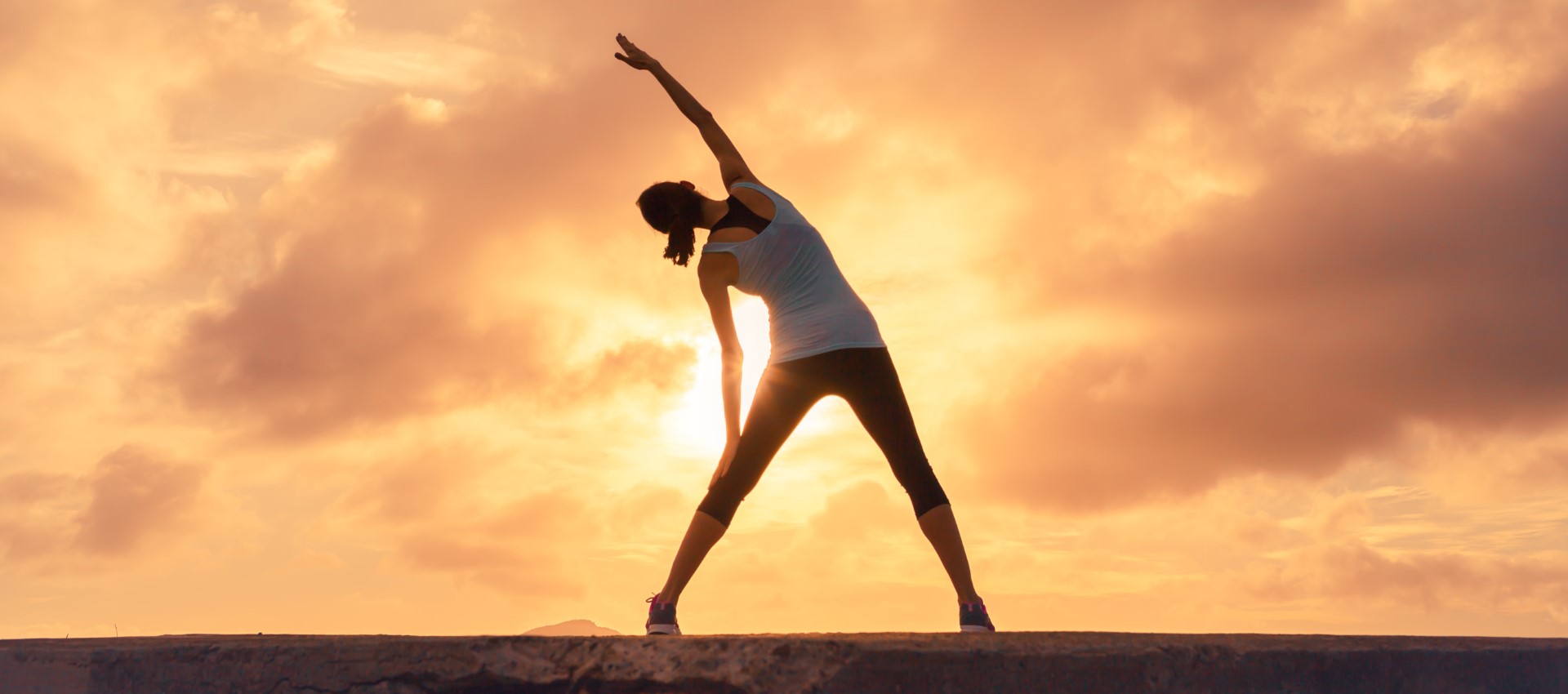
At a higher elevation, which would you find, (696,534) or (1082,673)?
(696,534)

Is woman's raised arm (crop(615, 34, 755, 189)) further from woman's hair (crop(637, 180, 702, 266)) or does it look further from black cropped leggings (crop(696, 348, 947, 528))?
black cropped leggings (crop(696, 348, 947, 528))

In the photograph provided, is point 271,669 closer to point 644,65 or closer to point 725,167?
point 725,167

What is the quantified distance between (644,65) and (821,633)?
9.56 feet

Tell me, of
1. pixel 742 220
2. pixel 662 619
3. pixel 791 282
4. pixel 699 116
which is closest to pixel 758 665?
pixel 662 619

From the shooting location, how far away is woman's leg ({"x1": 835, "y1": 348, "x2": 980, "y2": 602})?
4.55m

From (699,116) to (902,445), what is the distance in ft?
5.69

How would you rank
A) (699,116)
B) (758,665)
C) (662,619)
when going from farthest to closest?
(699,116), (662,619), (758,665)

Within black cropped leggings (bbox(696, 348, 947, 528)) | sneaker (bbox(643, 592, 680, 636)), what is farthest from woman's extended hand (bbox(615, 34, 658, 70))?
sneaker (bbox(643, 592, 680, 636))

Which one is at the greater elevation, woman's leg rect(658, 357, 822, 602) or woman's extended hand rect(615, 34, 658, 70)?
woman's extended hand rect(615, 34, 658, 70)

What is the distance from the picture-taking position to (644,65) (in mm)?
5418

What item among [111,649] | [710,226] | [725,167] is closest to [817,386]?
[710,226]

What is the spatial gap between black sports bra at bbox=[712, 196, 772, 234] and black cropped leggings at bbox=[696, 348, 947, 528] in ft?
1.82

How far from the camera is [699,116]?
5180 millimetres

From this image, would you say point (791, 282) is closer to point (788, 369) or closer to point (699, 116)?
point (788, 369)
